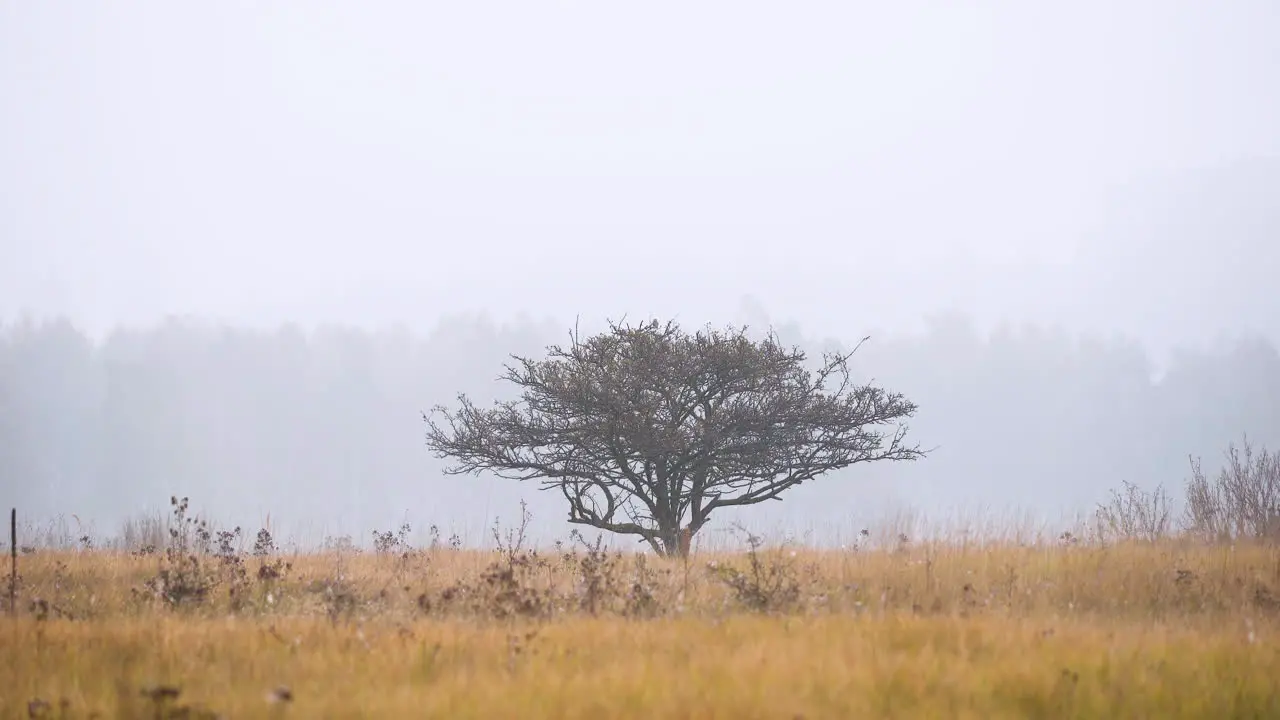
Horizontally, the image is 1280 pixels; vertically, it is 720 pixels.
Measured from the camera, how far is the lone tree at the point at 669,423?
1989 centimetres

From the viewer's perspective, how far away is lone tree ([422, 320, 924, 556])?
19891 millimetres

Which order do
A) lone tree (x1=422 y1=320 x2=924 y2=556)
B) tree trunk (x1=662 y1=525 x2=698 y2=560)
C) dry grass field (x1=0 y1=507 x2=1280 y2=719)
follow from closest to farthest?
dry grass field (x1=0 y1=507 x2=1280 y2=719)
tree trunk (x1=662 y1=525 x2=698 y2=560)
lone tree (x1=422 y1=320 x2=924 y2=556)

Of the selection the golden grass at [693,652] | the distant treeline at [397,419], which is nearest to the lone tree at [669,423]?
the golden grass at [693,652]

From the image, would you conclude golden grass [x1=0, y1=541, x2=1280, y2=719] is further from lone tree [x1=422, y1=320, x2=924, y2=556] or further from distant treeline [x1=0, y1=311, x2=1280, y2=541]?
distant treeline [x1=0, y1=311, x2=1280, y2=541]

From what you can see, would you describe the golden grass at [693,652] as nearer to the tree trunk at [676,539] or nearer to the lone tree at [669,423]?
the tree trunk at [676,539]

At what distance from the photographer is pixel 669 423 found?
64.1 feet

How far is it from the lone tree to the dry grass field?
6607 millimetres

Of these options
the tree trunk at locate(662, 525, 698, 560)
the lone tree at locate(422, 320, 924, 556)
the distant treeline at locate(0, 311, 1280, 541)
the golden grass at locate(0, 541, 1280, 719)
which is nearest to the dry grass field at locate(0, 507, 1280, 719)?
the golden grass at locate(0, 541, 1280, 719)

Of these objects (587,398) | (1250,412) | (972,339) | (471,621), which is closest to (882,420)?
(587,398)

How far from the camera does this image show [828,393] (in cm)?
2255

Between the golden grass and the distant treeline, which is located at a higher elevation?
the distant treeline

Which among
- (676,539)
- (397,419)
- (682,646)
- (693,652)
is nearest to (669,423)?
(676,539)

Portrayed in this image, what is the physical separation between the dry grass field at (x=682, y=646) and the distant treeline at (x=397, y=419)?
338ft

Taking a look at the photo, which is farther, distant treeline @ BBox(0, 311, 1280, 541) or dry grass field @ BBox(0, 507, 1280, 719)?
distant treeline @ BBox(0, 311, 1280, 541)
